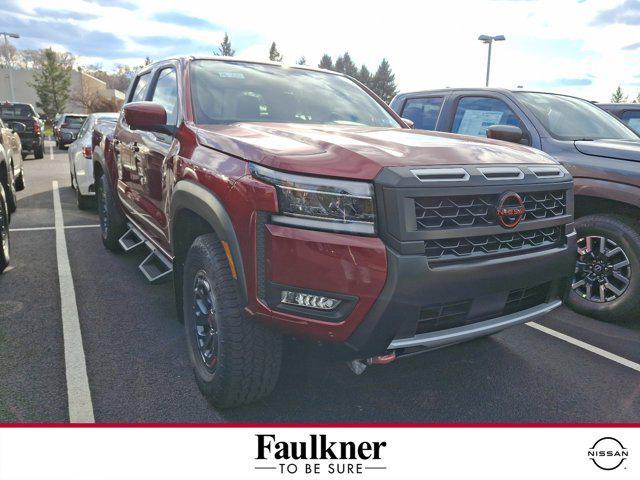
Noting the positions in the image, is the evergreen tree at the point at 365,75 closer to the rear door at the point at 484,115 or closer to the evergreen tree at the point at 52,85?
the evergreen tree at the point at 52,85

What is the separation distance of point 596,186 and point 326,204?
9.79 feet

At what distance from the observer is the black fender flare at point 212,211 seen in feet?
7.48

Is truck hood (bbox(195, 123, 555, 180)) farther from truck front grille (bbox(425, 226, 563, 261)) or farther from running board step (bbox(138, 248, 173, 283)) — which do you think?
running board step (bbox(138, 248, 173, 283))

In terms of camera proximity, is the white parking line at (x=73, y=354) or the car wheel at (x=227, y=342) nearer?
the car wheel at (x=227, y=342)

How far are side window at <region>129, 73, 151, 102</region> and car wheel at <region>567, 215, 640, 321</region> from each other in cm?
393

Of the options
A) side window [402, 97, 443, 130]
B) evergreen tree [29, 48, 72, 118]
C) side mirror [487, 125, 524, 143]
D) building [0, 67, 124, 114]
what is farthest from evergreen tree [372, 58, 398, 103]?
side mirror [487, 125, 524, 143]

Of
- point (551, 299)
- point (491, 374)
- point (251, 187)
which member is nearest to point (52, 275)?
point (251, 187)

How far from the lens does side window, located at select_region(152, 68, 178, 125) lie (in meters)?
3.42

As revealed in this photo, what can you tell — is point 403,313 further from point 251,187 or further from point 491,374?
point 491,374

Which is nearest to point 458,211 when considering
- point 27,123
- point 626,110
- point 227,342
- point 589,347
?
point 227,342

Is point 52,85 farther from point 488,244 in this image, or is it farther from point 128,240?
point 488,244

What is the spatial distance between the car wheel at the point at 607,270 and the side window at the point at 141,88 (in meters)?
3.93

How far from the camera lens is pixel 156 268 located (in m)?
3.96

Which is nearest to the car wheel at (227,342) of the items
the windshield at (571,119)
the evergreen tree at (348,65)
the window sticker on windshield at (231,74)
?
the window sticker on windshield at (231,74)
